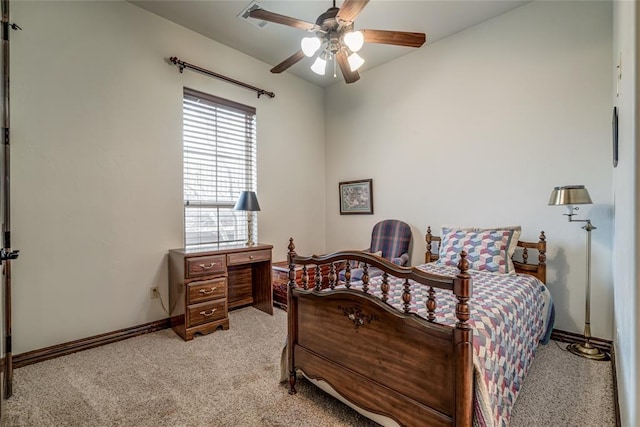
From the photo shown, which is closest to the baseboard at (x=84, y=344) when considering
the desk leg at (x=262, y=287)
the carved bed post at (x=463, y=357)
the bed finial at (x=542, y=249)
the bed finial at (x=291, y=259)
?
the desk leg at (x=262, y=287)

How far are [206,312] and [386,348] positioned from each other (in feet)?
6.76

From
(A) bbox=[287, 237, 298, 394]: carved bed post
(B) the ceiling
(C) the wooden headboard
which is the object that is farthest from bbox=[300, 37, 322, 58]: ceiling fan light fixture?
(C) the wooden headboard

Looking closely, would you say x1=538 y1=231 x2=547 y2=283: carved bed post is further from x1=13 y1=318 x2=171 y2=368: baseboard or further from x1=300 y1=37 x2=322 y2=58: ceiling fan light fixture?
x1=13 y1=318 x2=171 y2=368: baseboard

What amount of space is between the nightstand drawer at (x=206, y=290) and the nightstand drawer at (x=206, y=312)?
0.17 ft

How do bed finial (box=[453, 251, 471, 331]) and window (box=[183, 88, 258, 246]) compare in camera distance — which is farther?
window (box=[183, 88, 258, 246])

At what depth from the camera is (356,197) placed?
4.39 meters

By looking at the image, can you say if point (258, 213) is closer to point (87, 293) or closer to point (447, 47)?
point (87, 293)

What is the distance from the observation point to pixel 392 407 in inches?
55.9

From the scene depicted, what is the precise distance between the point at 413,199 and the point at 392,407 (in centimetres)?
278

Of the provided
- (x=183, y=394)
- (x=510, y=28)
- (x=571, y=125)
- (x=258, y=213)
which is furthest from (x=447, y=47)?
(x=183, y=394)

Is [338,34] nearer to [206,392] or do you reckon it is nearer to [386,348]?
[386,348]

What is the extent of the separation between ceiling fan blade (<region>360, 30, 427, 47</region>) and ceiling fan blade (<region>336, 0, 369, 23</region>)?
0.20 meters

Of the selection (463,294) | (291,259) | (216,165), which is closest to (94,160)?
(216,165)

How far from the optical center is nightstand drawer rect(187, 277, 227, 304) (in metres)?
2.79
